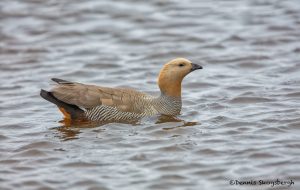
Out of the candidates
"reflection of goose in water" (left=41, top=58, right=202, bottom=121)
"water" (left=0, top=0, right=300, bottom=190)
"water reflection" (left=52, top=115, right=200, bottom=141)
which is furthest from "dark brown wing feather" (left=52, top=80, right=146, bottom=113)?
"water" (left=0, top=0, right=300, bottom=190)

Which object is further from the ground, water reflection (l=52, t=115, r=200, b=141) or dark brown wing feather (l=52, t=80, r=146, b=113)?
dark brown wing feather (l=52, t=80, r=146, b=113)

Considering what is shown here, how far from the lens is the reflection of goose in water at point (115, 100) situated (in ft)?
41.1

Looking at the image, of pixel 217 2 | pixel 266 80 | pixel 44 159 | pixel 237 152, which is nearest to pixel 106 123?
pixel 44 159

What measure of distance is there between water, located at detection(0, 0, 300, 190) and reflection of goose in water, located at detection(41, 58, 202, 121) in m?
0.28

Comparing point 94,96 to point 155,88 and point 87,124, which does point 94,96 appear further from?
point 155,88

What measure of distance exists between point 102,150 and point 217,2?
1024 cm

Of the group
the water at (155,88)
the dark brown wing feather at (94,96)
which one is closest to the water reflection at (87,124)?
the water at (155,88)

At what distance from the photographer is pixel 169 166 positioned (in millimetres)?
10320

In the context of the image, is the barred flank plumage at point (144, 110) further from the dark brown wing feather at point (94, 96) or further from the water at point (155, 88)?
the water at point (155, 88)

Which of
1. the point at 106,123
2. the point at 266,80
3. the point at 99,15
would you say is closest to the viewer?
the point at 106,123

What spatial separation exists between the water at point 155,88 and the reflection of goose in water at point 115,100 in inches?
11.0

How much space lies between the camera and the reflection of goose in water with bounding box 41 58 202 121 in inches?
493

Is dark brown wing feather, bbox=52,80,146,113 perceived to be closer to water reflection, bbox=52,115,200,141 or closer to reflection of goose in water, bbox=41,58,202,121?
reflection of goose in water, bbox=41,58,202,121

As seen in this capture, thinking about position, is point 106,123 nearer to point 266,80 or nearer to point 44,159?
point 44,159
